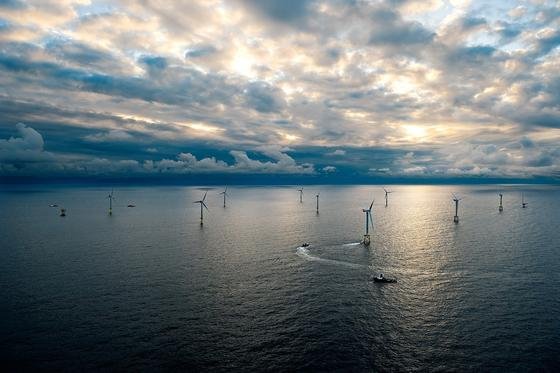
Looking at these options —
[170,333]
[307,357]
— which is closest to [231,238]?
[170,333]

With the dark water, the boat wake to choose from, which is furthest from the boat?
the boat wake

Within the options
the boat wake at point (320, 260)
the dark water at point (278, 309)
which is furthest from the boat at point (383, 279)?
the boat wake at point (320, 260)

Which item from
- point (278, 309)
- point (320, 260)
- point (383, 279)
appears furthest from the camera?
point (320, 260)

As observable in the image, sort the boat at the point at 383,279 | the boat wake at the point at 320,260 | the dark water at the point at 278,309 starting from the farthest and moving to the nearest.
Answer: the boat wake at the point at 320,260 → the boat at the point at 383,279 → the dark water at the point at 278,309

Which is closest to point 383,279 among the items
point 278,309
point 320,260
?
point 320,260

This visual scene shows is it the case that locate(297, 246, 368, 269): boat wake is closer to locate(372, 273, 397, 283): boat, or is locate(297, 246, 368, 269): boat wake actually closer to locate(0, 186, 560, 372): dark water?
locate(0, 186, 560, 372): dark water

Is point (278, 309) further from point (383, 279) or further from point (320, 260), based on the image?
point (320, 260)

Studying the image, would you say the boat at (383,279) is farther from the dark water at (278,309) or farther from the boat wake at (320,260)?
the boat wake at (320,260)

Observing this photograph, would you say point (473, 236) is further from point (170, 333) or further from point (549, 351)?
point (170, 333)

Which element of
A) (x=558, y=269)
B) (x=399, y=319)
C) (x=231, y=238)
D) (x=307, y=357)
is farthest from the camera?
(x=231, y=238)

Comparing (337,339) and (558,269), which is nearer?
(337,339)

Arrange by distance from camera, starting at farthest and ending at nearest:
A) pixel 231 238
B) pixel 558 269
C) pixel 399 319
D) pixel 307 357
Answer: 1. pixel 231 238
2. pixel 558 269
3. pixel 399 319
4. pixel 307 357
